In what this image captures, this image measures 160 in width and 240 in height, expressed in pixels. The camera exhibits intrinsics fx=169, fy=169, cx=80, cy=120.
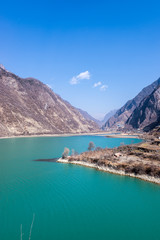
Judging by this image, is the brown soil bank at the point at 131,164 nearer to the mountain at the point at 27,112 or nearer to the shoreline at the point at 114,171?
the shoreline at the point at 114,171

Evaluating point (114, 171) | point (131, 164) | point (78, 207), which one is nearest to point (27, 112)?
point (114, 171)

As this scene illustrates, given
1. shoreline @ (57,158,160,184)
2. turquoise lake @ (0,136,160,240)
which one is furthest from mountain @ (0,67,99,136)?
→ turquoise lake @ (0,136,160,240)

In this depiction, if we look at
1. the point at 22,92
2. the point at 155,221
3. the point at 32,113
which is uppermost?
the point at 22,92

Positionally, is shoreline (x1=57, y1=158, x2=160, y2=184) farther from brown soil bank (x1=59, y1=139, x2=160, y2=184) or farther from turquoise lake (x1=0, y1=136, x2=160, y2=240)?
turquoise lake (x1=0, y1=136, x2=160, y2=240)

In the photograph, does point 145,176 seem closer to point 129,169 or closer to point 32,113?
point 129,169

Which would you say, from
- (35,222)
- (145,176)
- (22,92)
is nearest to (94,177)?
(145,176)

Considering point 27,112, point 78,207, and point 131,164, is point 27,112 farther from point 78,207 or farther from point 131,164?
point 78,207

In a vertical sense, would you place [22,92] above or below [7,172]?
above
